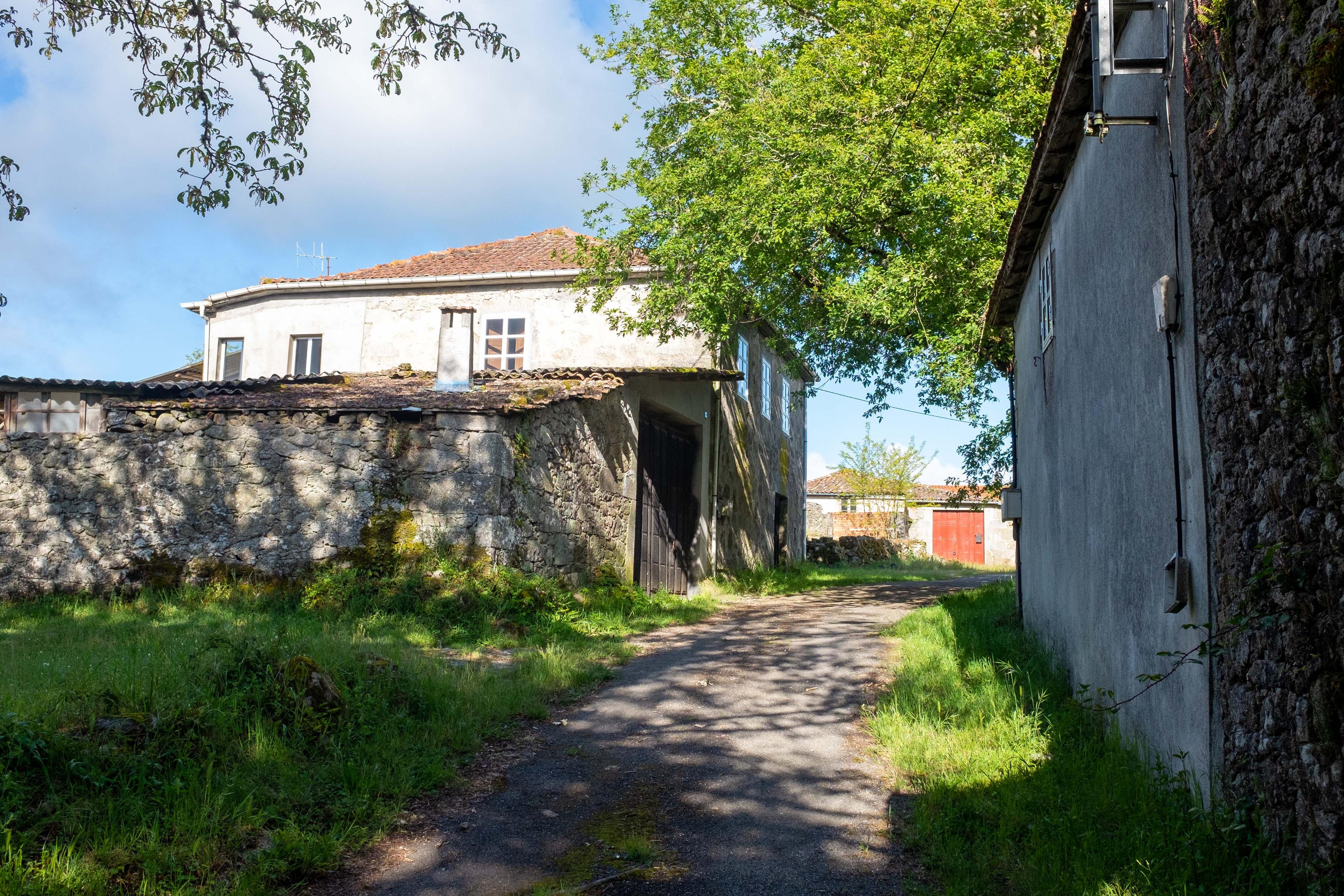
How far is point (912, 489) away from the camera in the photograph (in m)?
35.3

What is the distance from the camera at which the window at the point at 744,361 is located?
17.8 m

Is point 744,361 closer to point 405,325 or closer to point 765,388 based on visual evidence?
point 765,388

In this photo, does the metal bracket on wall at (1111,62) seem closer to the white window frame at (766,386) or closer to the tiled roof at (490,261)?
the tiled roof at (490,261)

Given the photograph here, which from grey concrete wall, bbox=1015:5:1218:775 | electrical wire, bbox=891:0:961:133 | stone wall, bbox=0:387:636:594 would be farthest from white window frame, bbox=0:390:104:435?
grey concrete wall, bbox=1015:5:1218:775

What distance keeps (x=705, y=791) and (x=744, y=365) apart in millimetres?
13451

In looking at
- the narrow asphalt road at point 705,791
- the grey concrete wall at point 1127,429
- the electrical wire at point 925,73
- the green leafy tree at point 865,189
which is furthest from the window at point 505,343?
the grey concrete wall at point 1127,429

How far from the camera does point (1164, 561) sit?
14.1 ft

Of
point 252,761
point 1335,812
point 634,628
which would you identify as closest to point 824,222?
point 634,628

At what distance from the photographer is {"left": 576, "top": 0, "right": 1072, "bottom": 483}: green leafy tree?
11969 millimetres

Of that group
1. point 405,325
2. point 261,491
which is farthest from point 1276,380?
point 405,325

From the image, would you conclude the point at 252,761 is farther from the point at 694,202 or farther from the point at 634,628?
the point at 694,202

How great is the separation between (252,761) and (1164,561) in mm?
4535

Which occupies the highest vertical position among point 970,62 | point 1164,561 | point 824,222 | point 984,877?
point 970,62

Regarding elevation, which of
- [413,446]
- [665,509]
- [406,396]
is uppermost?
[406,396]
